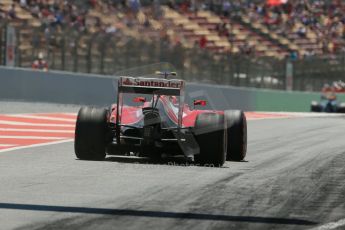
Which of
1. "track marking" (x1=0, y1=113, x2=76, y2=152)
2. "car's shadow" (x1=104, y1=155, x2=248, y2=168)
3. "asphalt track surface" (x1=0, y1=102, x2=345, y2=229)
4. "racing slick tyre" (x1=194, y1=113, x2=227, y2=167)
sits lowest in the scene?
"track marking" (x1=0, y1=113, x2=76, y2=152)

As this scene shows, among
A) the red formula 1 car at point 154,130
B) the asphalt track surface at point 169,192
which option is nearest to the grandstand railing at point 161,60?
the asphalt track surface at point 169,192

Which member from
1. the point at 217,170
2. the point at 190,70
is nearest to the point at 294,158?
the point at 217,170

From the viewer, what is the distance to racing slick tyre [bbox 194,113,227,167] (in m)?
10.5

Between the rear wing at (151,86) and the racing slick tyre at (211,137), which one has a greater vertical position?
the rear wing at (151,86)

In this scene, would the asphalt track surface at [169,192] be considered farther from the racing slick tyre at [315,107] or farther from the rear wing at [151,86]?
the racing slick tyre at [315,107]

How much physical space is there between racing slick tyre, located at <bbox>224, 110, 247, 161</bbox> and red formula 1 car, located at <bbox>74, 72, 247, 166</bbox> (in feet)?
1.64

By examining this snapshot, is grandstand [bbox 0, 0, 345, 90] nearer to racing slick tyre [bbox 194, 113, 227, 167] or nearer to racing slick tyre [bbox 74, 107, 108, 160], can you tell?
racing slick tyre [bbox 74, 107, 108, 160]

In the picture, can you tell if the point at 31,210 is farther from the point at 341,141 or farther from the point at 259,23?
the point at 259,23

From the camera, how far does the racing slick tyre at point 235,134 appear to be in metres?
11.4

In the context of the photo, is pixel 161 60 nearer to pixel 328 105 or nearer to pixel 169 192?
pixel 328 105

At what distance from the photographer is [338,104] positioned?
1260 inches

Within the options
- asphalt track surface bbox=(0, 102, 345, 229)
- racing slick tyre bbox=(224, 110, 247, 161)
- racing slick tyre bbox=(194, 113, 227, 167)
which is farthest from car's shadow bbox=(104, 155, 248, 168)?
racing slick tyre bbox=(194, 113, 227, 167)

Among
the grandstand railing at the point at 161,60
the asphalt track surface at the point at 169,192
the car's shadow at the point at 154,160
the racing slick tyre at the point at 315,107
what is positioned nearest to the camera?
the asphalt track surface at the point at 169,192

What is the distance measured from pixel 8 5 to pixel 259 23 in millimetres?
Answer: 14063
